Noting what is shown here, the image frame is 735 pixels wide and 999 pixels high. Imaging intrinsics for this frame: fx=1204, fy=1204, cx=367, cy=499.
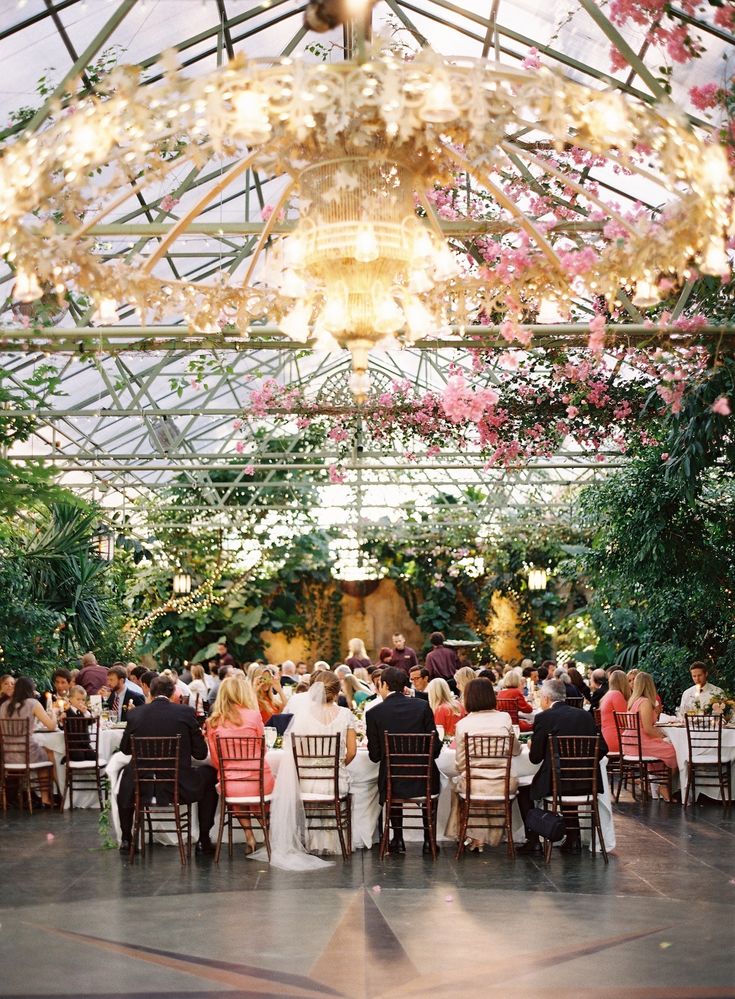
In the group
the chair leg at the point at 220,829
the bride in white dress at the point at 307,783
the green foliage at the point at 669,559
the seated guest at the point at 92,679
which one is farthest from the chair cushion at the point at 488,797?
the seated guest at the point at 92,679

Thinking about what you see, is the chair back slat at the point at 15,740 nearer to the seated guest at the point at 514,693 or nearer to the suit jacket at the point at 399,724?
the suit jacket at the point at 399,724

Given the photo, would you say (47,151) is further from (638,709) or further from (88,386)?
(88,386)

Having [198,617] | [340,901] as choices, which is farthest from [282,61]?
[198,617]

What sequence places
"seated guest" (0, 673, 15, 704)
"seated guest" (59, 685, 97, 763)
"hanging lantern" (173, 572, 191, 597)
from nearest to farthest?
"seated guest" (59, 685, 97, 763)
"seated guest" (0, 673, 15, 704)
"hanging lantern" (173, 572, 191, 597)

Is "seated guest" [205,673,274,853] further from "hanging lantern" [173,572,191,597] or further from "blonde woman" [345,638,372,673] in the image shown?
"hanging lantern" [173,572,191,597]

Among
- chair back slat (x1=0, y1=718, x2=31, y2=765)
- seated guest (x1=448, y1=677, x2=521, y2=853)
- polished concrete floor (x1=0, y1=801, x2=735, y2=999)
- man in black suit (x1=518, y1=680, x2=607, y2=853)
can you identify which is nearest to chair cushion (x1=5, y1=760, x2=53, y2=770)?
chair back slat (x1=0, y1=718, x2=31, y2=765)

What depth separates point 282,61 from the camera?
14.0ft

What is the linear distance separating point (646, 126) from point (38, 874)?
5.91 meters

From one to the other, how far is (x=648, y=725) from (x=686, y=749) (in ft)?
1.30

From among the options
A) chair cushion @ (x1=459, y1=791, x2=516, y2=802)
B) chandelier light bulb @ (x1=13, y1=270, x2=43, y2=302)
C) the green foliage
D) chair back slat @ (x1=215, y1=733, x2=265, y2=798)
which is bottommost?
chair cushion @ (x1=459, y1=791, x2=516, y2=802)

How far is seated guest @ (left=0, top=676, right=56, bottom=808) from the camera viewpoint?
34.3 ft

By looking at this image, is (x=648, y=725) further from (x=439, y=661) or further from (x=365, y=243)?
(x=365, y=243)

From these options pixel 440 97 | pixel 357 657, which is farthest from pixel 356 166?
pixel 357 657

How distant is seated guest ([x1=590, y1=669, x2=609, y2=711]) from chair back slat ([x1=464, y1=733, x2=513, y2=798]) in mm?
4136
